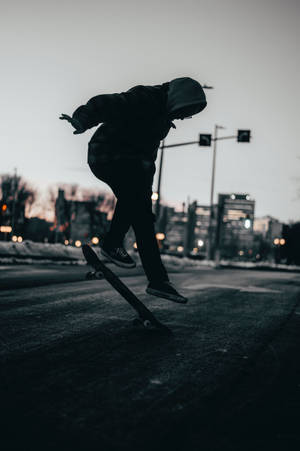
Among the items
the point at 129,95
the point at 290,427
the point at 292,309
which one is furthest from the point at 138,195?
the point at 292,309

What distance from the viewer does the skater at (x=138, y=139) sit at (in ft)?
10.8

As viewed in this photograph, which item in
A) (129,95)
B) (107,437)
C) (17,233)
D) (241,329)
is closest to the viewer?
(107,437)

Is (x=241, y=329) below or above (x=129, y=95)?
below

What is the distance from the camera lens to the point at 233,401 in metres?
1.92

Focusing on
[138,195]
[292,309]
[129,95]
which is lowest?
[292,309]

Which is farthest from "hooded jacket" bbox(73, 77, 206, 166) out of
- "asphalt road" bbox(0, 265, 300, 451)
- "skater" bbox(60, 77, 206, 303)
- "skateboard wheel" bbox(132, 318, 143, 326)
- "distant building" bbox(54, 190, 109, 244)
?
"distant building" bbox(54, 190, 109, 244)

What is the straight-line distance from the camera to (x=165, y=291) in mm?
3424

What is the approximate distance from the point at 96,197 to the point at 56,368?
271 feet

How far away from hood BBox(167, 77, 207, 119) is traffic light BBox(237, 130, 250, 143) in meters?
21.2

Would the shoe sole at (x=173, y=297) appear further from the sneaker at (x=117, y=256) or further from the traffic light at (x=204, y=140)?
the traffic light at (x=204, y=140)

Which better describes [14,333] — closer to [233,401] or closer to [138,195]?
[138,195]

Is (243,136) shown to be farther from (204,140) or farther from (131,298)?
(131,298)

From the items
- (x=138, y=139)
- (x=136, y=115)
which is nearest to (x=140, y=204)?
(x=138, y=139)

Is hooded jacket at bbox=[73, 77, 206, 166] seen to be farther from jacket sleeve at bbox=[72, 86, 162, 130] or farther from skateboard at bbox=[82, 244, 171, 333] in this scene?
skateboard at bbox=[82, 244, 171, 333]
